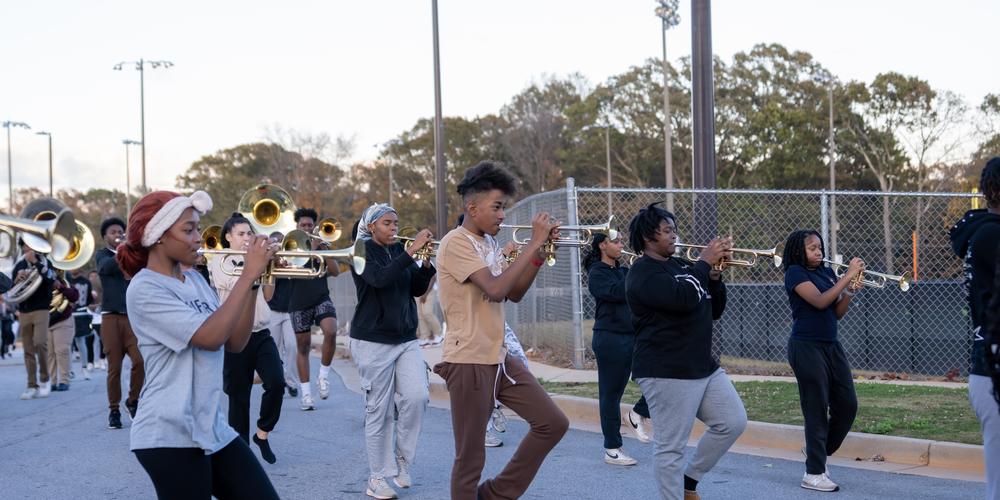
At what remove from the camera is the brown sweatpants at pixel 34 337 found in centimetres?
1348

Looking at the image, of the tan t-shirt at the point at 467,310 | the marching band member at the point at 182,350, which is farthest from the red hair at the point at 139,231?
the tan t-shirt at the point at 467,310

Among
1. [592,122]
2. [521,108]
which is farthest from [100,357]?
[521,108]

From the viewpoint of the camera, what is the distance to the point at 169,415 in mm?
3812

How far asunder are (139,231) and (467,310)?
1.80 meters

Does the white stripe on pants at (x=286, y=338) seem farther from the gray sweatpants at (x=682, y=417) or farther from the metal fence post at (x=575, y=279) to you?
the gray sweatpants at (x=682, y=417)

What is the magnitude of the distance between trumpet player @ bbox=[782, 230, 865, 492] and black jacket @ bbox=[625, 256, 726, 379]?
4.03 ft

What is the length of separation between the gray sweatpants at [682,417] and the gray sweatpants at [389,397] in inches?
73.6

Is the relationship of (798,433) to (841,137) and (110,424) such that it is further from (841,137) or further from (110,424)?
(841,137)

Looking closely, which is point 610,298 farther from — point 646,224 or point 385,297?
point 646,224

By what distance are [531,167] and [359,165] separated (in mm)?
11336

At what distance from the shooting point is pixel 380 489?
22.6ft

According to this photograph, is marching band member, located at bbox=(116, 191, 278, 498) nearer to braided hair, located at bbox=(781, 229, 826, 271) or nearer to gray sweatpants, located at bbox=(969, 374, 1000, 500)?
gray sweatpants, located at bbox=(969, 374, 1000, 500)

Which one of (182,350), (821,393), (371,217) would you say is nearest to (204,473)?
(182,350)

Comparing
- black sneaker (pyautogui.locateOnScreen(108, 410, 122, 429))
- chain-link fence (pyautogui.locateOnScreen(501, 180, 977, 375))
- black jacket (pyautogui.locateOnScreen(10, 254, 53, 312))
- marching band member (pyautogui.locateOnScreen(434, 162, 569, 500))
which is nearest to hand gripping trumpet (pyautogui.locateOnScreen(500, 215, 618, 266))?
marching band member (pyautogui.locateOnScreen(434, 162, 569, 500))
